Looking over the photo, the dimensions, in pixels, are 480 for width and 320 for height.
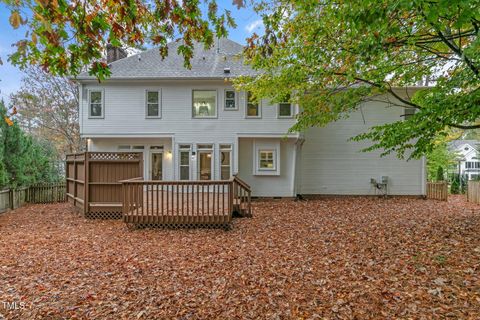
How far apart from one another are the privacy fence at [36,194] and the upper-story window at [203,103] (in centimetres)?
733

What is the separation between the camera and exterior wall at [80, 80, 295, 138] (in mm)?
12984

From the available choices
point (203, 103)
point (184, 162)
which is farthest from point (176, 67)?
point (184, 162)

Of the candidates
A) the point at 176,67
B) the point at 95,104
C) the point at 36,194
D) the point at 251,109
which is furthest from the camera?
the point at 176,67

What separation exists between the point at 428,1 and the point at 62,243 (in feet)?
26.2

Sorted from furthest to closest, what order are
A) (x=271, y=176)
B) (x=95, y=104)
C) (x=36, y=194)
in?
(x=271, y=176)
(x=95, y=104)
(x=36, y=194)

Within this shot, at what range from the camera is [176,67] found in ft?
44.4

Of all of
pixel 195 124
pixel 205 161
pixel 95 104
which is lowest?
pixel 205 161

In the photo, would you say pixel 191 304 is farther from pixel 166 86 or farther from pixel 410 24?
pixel 166 86

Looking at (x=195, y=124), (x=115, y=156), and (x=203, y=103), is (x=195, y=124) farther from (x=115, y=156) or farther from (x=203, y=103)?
(x=115, y=156)

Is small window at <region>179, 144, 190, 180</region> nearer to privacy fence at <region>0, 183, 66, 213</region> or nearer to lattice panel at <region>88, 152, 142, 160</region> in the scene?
lattice panel at <region>88, 152, 142, 160</region>

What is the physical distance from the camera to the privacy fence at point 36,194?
11.2m

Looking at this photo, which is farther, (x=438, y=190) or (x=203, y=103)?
A: (x=438, y=190)

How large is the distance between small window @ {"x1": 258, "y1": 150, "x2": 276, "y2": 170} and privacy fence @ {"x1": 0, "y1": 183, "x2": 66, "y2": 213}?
31.2 ft

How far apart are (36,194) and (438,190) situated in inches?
757
